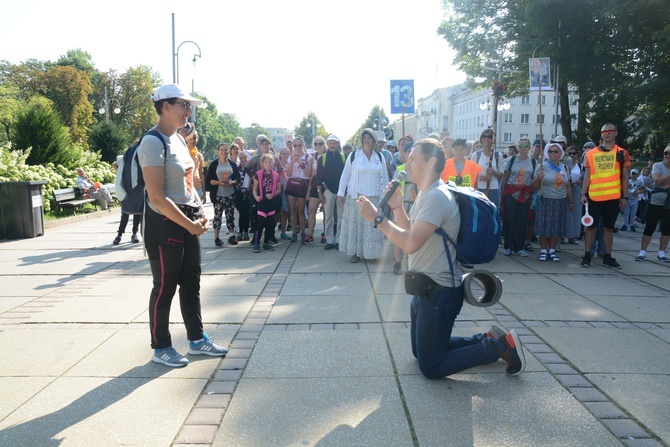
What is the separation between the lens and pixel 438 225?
350 centimetres

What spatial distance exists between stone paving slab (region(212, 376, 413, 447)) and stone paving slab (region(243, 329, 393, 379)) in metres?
0.13

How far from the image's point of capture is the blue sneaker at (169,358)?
3979 millimetres

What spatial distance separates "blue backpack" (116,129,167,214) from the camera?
12.5 ft

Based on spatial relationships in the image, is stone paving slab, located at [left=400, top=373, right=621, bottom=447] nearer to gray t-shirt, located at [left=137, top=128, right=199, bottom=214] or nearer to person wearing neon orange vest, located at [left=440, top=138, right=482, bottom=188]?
gray t-shirt, located at [left=137, top=128, right=199, bottom=214]

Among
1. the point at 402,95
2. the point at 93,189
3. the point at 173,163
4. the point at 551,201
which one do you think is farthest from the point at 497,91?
the point at 93,189

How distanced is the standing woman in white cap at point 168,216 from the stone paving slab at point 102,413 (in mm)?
426

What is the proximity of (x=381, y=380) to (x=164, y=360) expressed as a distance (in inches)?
62.4

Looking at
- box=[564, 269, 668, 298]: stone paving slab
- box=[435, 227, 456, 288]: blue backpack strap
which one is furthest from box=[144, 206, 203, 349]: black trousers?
box=[564, 269, 668, 298]: stone paving slab

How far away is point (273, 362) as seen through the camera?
13.4 feet

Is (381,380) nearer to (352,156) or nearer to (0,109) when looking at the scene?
(352,156)

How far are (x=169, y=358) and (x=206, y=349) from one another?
311 millimetres

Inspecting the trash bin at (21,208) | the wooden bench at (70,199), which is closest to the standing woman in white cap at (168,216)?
the trash bin at (21,208)

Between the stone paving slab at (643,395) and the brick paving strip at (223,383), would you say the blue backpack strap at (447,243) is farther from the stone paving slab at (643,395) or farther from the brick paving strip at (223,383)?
the brick paving strip at (223,383)

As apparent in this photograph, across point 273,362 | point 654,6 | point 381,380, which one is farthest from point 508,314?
point 654,6
